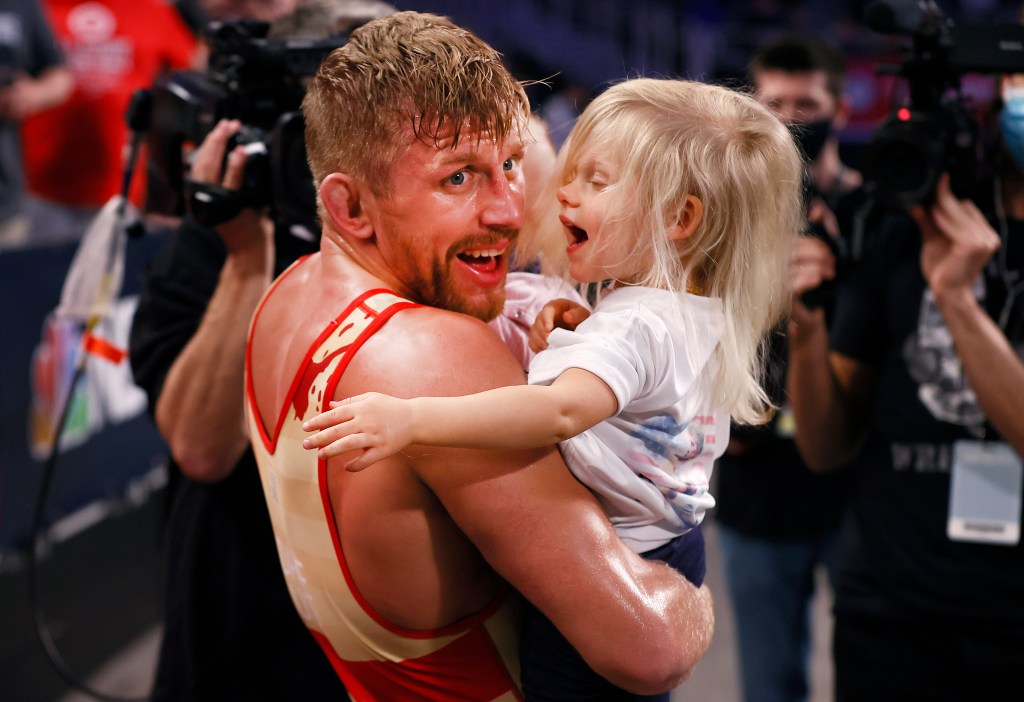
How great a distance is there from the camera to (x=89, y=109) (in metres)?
4.42

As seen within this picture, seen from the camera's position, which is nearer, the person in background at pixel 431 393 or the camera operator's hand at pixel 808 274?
the person in background at pixel 431 393

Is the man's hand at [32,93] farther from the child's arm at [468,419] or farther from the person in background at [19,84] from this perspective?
the child's arm at [468,419]

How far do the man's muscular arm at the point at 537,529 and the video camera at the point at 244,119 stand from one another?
504mm

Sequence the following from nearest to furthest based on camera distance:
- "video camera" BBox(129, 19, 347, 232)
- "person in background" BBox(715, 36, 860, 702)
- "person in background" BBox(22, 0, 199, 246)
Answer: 1. "video camera" BBox(129, 19, 347, 232)
2. "person in background" BBox(715, 36, 860, 702)
3. "person in background" BBox(22, 0, 199, 246)

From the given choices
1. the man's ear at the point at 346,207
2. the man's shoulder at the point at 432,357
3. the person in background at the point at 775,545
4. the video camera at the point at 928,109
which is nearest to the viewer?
the man's shoulder at the point at 432,357

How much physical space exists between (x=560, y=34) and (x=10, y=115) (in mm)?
5535

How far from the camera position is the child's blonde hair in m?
1.27

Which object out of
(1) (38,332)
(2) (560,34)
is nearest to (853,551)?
(1) (38,332)

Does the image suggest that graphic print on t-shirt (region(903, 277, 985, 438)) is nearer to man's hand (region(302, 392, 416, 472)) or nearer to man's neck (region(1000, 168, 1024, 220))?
man's neck (region(1000, 168, 1024, 220))

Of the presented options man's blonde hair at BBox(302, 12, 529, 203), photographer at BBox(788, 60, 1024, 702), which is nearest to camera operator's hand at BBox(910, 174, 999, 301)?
photographer at BBox(788, 60, 1024, 702)

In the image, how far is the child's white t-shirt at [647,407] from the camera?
118 cm

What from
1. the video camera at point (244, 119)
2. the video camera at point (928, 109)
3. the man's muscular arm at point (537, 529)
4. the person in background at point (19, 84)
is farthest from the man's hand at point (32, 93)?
the man's muscular arm at point (537, 529)

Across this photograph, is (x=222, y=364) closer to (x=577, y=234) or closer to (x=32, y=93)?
(x=577, y=234)

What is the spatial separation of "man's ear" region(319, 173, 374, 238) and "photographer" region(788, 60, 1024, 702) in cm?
110
